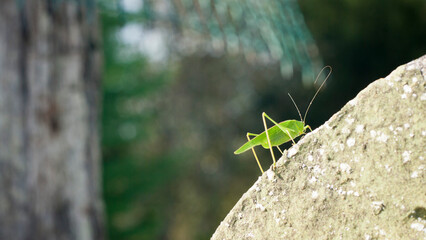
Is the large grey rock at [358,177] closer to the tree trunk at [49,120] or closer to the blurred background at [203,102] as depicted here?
the tree trunk at [49,120]

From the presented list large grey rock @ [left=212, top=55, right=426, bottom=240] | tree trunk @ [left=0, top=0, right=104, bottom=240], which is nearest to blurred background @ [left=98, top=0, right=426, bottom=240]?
tree trunk @ [left=0, top=0, right=104, bottom=240]

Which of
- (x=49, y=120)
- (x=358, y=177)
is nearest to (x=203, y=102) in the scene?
(x=49, y=120)

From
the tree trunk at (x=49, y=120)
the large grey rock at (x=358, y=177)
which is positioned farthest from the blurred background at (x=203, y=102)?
the large grey rock at (x=358, y=177)

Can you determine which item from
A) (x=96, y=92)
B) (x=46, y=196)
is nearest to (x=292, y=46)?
(x=96, y=92)

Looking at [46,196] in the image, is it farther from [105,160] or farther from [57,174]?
[105,160]

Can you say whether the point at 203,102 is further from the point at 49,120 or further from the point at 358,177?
the point at 358,177

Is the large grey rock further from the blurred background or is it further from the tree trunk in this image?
the blurred background
